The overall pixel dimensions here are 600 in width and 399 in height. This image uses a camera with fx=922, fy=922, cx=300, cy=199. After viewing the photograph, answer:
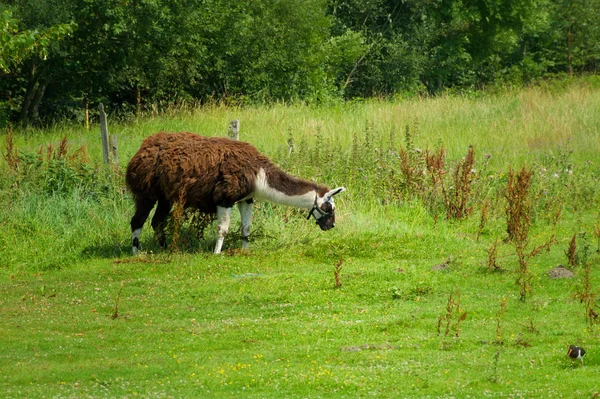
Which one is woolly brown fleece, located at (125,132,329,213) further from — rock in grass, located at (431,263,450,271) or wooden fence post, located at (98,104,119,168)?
wooden fence post, located at (98,104,119,168)

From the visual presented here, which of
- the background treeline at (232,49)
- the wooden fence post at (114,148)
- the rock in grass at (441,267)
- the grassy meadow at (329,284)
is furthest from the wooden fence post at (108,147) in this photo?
the rock in grass at (441,267)

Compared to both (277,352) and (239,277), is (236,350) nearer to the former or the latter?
(277,352)

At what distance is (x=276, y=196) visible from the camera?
1471 cm

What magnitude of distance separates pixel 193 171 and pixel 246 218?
129 cm

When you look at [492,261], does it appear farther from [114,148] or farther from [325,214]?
[114,148]

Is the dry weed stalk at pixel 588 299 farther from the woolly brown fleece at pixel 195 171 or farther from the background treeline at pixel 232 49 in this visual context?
the background treeline at pixel 232 49

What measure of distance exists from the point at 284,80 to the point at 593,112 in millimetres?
11781

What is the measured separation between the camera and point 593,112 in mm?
24828

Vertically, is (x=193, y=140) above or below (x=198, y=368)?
above

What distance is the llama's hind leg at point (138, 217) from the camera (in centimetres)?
1462

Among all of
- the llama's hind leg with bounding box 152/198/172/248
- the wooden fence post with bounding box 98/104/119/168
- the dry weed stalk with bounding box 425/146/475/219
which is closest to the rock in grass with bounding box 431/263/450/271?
the dry weed stalk with bounding box 425/146/475/219

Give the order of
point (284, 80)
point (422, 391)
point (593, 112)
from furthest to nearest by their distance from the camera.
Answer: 1. point (284, 80)
2. point (593, 112)
3. point (422, 391)

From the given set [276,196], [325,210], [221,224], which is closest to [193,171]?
[221,224]

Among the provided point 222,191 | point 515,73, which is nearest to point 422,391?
point 222,191
